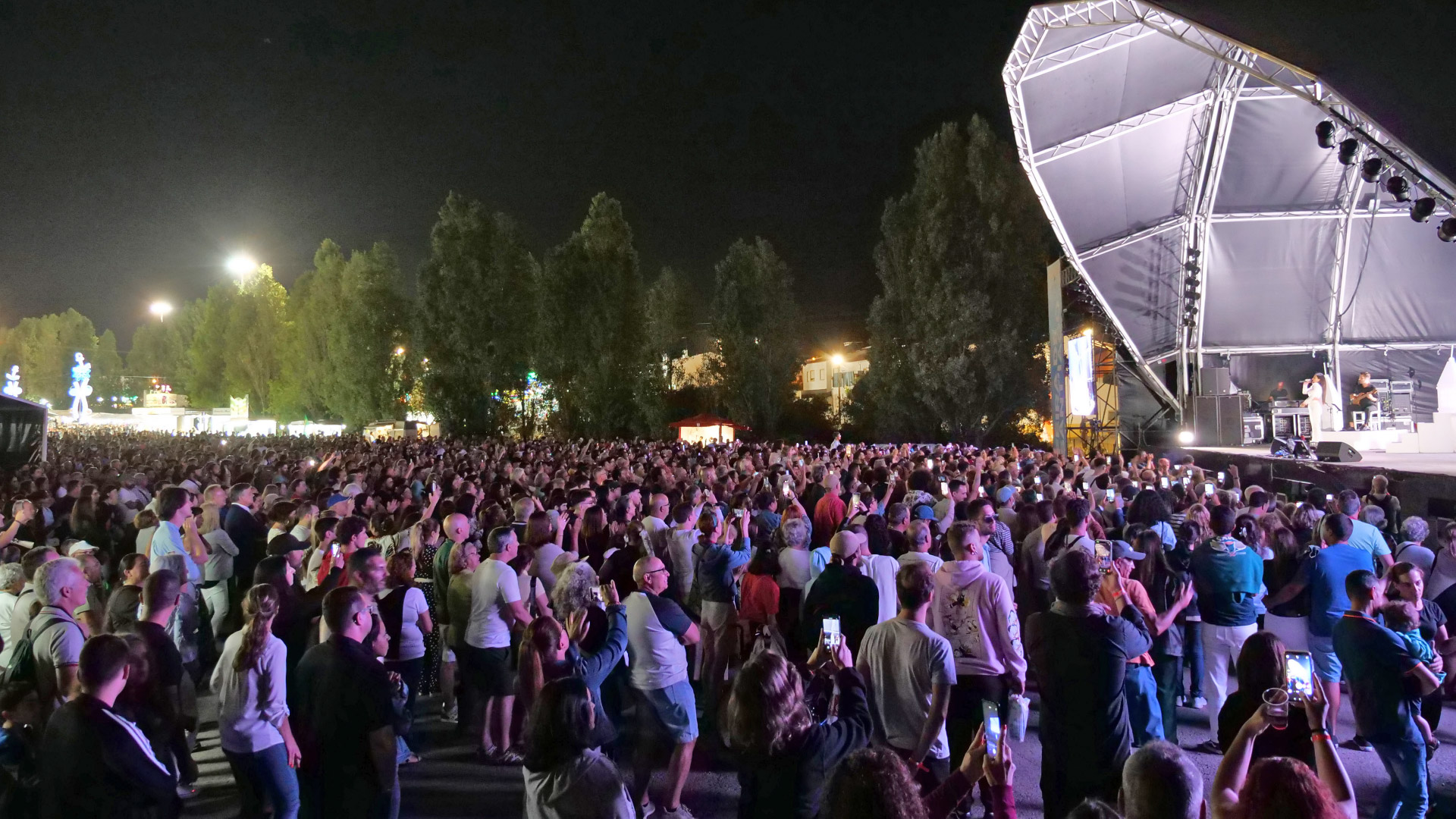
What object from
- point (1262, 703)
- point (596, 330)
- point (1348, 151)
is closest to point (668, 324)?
point (596, 330)

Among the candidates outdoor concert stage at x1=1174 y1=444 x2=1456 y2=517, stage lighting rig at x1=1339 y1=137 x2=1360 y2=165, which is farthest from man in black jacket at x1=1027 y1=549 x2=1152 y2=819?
stage lighting rig at x1=1339 y1=137 x2=1360 y2=165

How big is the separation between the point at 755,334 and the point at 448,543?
1131 inches

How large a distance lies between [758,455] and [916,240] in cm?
1735

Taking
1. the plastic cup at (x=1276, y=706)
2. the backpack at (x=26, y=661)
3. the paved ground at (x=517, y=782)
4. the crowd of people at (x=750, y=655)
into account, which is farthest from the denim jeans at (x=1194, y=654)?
the backpack at (x=26, y=661)

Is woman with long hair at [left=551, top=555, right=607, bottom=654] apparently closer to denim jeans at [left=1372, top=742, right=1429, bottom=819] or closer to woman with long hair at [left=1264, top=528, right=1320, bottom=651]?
denim jeans at [left=1372, top=742, right=1429, bottom=819]

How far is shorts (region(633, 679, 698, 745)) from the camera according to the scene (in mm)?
4113

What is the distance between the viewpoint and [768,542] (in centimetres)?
587

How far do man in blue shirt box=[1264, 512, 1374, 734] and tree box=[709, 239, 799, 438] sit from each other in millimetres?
28809

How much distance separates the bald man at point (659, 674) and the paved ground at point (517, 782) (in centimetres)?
42

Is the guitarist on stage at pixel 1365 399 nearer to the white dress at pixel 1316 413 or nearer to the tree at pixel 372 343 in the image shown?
the white dress at pixel 1316 413

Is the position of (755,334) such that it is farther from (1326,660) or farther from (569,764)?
(569,764)

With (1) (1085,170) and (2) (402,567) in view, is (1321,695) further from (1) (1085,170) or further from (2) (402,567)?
(1) (1085,170)

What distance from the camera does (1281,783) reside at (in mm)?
1774

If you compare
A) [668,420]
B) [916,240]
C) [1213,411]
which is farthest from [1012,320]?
[668,420]
